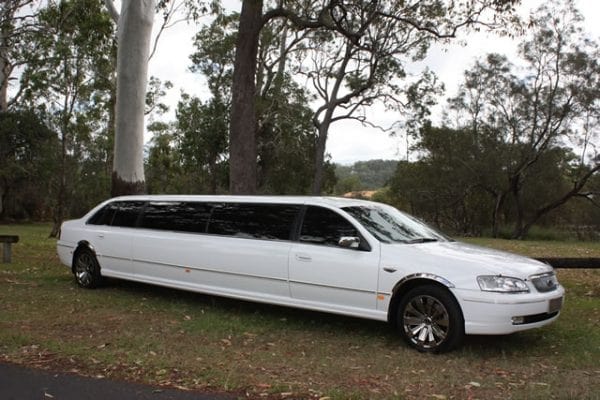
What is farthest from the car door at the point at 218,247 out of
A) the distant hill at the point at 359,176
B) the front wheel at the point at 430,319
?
the distant hill at the point at 359,176

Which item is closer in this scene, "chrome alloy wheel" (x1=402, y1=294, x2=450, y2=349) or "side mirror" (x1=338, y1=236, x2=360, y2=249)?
"chrome alloy wheel" (x1=402, y1=294, x2=450, y2=349)

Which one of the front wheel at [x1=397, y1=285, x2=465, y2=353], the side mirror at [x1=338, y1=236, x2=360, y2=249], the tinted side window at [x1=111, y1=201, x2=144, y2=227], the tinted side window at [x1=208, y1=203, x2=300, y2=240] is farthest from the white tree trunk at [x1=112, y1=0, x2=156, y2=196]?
the front wheel at [x1=397, y1=285, x2=465, y2=353]

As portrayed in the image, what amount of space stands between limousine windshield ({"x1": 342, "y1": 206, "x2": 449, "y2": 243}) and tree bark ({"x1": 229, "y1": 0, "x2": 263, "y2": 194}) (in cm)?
554

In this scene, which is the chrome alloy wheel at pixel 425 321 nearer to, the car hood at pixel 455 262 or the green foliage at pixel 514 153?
the car hood at pixel 455 262

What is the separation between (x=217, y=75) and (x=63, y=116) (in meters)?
12.0

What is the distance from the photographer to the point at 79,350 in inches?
245

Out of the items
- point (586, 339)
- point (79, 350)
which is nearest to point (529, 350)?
point (586, 339)

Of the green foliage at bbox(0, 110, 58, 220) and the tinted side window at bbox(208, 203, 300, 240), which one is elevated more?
the green foliage at bbox(0, 110, 58, 220)

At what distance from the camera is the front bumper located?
593cm

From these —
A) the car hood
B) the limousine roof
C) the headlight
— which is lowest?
the headlight

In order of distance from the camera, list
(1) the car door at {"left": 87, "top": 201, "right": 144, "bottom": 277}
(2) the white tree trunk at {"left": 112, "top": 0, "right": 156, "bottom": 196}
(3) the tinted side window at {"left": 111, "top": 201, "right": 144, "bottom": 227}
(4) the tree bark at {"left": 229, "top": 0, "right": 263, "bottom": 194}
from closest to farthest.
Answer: (1) the car door at {"left": 87, "top": 201, "right": 144, "bottom": 277}
(3) the tinted side window at {"left": 111, "top": 201, "right": 144, "bottom": 227}
(4) the tree bark at {"left": 229, "top": 0, "right": 263, "bottom": 194}
(2) the white tree trunk at {"left": 112, "top": 0, "right": 156, "bottom": 196}

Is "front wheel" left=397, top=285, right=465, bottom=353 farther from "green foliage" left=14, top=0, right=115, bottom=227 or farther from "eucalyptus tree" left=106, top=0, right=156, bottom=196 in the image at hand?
"green foliage" left=14, top=0, right=115, bottom=227

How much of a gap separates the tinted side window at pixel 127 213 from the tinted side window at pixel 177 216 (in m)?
0.21

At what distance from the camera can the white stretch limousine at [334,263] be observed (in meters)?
6.11
